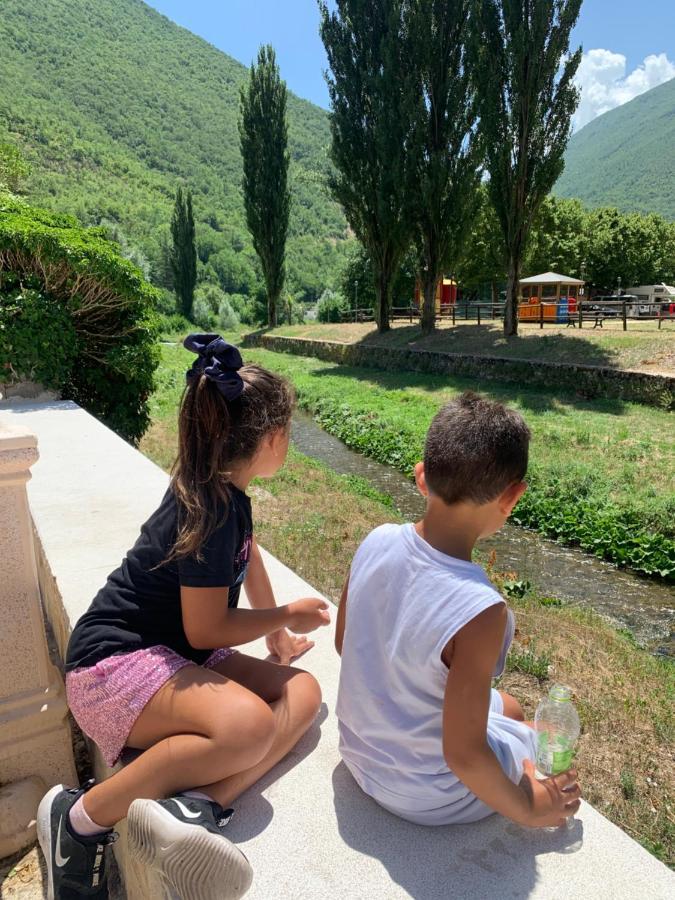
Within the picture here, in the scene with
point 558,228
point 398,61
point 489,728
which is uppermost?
point 398,61

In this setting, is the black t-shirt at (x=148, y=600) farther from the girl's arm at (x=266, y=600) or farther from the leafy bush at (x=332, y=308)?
the leafy bush at (x=332, y=308)

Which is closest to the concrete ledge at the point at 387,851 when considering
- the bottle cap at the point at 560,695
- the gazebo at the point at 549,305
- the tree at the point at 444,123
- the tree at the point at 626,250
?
the bottle cap at the point at 560,695

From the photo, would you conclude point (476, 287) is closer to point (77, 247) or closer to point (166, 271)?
point (166, 271)

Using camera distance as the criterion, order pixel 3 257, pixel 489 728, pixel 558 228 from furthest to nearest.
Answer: pixel 558 228 < pixel 3 257 < pixel 489 728

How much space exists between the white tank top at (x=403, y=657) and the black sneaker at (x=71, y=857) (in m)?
0.71

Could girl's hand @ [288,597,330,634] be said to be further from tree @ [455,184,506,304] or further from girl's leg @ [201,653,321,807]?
tree @ [455,184,506,304]

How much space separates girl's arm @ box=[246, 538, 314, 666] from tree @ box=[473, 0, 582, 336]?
1710cm

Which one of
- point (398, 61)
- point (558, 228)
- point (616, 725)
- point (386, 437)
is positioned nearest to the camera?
point (616, 725)

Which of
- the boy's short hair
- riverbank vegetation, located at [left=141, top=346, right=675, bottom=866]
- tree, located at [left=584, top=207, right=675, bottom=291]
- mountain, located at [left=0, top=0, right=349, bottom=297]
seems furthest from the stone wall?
mountain, located at [left=0, top=0, right=349, bottom=297]

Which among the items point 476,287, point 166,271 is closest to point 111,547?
point 476,287

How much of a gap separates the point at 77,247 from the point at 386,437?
6499mm

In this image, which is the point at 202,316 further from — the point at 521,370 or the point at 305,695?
the point at 305,695

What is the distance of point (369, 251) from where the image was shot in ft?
77.0

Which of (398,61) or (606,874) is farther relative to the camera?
(398,61)
